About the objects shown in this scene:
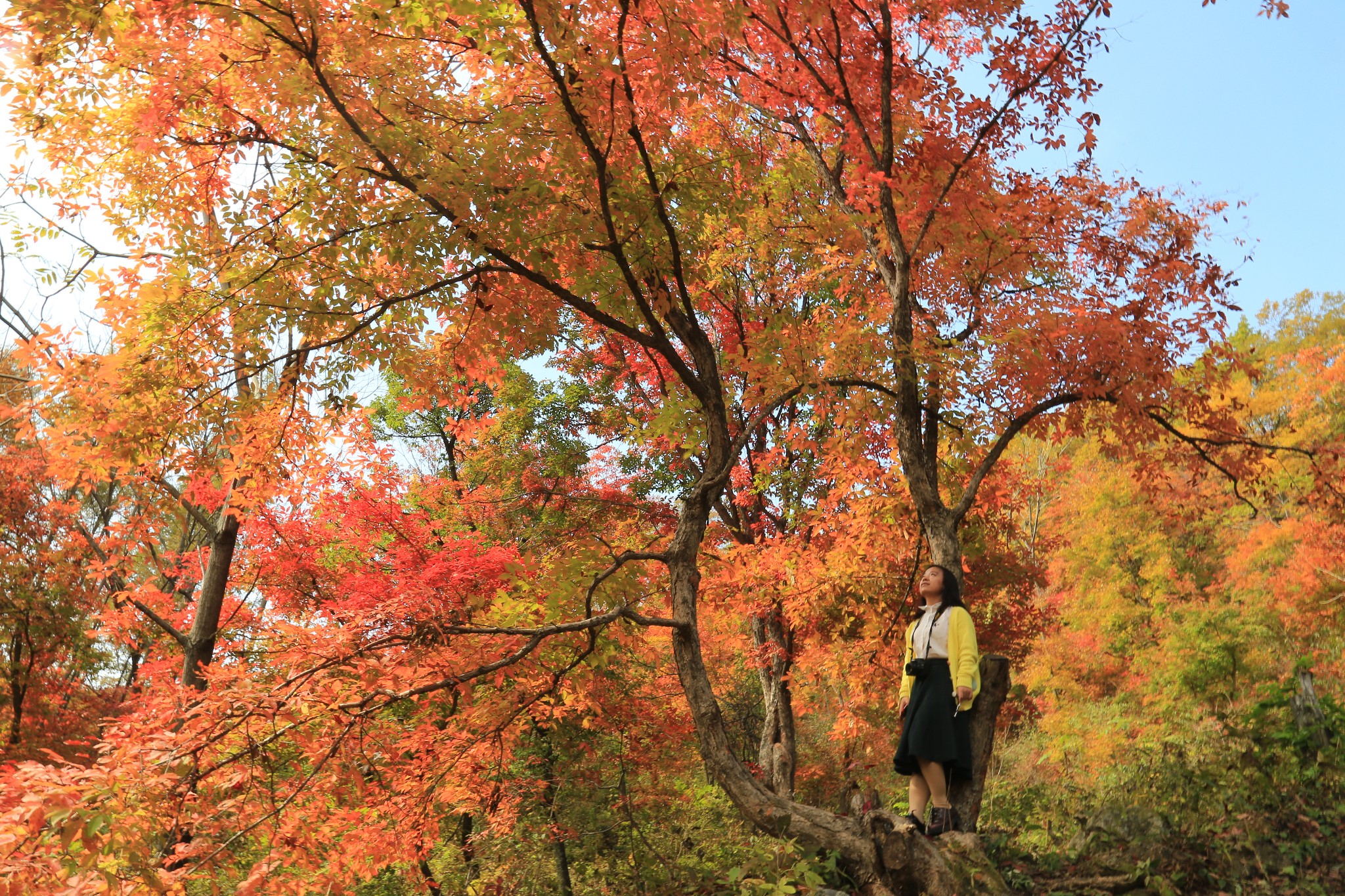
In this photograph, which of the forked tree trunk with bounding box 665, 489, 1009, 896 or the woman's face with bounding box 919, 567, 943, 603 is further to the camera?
the woman's face with bounding box 919, 567, 943, 603

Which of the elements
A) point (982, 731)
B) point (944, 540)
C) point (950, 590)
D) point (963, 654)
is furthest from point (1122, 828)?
point (944, 540)

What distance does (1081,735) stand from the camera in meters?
15.7

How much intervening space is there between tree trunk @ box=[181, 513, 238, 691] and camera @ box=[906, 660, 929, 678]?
570cm

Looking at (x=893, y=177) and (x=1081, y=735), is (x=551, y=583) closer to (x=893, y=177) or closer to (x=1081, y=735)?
(x=893, y=177)

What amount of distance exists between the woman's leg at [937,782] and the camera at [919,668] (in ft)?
1.54

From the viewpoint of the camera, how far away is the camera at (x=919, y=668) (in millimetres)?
4738

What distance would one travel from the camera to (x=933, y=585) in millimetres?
4895

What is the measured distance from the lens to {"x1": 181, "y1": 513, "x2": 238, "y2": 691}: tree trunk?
6941 mm

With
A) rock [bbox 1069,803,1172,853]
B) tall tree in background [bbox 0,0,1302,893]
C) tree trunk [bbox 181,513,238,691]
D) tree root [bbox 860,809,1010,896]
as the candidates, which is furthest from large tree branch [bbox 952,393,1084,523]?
tree trunk [bbox 181,513,238,691]

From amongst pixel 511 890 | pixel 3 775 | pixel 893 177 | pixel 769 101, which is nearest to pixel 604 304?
pixel 893 177

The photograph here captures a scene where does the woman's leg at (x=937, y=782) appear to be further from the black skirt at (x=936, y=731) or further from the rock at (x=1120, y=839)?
the rock at (x=1120, y=839)

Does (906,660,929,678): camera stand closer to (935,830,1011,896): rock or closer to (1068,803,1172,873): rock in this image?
(935,830,1011,896): rock

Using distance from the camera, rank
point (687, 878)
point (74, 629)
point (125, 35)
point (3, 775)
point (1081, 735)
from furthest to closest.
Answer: point (1081, 735), point (74, 629), point (125, 35), point (687, 878), point (3, 775)

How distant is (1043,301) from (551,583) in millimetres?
4780
